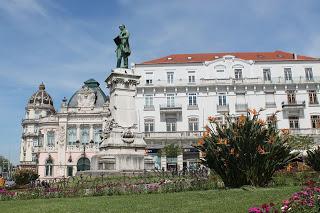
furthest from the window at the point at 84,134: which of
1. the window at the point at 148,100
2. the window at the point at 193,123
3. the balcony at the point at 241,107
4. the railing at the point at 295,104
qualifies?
the railing at the point at 295,104

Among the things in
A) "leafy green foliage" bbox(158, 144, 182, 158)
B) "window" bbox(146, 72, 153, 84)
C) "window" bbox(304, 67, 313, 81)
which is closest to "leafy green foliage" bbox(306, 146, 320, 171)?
"leafy green foliage" bbox(158, 144, 182, 158)

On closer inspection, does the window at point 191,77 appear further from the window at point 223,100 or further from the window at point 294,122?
the window at point 294,122

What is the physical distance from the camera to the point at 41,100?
85562mm

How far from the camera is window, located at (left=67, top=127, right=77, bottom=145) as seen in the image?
205 ft

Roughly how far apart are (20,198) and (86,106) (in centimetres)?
5097

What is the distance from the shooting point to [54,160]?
6212 cm

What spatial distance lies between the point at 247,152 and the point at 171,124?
37.1 m

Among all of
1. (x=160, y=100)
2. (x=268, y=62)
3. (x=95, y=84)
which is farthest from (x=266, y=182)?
(x=95, y=84)

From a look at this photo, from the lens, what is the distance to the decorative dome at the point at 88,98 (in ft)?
212

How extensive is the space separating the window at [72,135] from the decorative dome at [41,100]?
24632 millimetres

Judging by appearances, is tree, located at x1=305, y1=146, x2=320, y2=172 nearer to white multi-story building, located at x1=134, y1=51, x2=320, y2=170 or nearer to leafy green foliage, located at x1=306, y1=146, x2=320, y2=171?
leafy green foliage, located at x1=306, y1=146, x2=320, y2=171

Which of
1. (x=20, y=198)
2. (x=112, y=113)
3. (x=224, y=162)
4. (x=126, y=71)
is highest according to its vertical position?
(x=126, y=71)

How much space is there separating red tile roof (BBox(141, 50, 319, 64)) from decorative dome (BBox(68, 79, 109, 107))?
674 inches

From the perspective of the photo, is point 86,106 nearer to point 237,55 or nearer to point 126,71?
point 237,55
